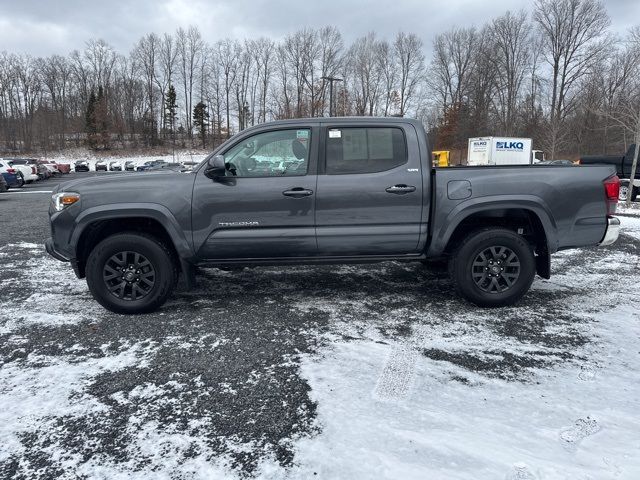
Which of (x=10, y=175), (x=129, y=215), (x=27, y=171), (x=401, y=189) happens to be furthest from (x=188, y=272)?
(x=27, y=171)

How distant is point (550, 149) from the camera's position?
118ft

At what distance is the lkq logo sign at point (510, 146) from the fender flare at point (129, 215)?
28.0 m

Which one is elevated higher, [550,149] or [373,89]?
[373,89]

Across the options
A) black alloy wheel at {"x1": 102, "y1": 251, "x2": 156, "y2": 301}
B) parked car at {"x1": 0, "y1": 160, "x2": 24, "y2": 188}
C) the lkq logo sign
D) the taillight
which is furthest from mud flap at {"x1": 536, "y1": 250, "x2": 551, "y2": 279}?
the lkq logo sign

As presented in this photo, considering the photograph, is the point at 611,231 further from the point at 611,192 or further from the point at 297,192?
the point at 297,192

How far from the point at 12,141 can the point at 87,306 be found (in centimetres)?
7917

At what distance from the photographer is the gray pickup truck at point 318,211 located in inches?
165

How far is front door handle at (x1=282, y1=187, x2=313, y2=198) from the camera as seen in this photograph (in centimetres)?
420

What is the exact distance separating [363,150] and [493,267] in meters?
1.73

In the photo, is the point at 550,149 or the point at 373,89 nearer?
the point at 550,149

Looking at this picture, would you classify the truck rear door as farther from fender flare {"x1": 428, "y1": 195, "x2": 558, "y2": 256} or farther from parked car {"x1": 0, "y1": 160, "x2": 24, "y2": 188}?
parked car {"x1": 0, "y1": 160, "x2": 24, "y2": 188}

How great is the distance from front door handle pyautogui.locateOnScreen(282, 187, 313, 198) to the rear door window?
0.29 m

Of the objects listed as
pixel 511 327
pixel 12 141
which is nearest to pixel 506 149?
pixel 511 327

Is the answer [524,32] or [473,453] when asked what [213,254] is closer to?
[473,453]
